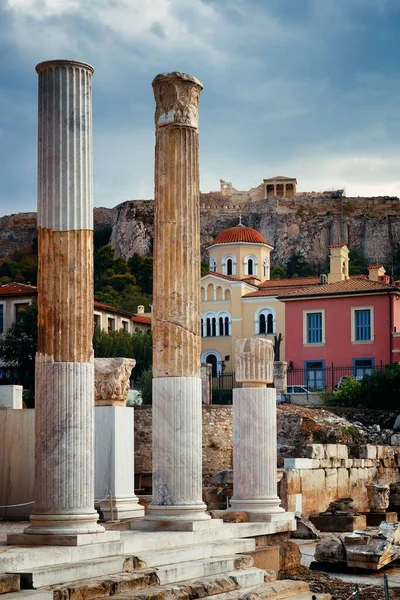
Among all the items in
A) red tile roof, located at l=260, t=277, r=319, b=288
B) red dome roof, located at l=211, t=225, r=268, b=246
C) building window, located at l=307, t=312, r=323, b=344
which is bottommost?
building window, located at l=307, t=312, r=323, b=344

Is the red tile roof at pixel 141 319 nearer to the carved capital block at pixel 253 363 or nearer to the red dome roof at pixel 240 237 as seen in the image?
the red dome roof at pixel 240 237

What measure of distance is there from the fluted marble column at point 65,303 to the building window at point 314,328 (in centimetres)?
4089

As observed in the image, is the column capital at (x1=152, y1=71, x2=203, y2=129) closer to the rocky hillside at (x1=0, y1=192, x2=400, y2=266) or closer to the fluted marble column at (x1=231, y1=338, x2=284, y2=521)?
the fluted marble column at (x1=231, y1=338, x2=284, y2=521)

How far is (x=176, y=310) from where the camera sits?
14.2 meters

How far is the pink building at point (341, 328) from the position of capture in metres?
50.4

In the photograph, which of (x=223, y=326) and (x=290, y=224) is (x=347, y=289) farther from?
(x=290, y=224)

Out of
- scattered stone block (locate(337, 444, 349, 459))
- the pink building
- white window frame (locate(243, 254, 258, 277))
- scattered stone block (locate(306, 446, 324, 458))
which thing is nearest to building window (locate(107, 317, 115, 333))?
the pink building

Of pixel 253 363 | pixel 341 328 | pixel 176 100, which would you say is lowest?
pixel 253 363

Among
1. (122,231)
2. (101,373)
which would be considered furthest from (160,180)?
(122,231)

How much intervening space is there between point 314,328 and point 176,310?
3884 cm

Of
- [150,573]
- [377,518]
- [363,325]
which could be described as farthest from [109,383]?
[363,325]

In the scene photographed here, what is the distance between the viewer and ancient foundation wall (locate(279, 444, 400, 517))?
86.5 ft

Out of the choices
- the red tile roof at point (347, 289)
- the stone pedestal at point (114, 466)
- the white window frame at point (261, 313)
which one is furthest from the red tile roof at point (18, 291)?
the stone pedestal at point (114, 466)

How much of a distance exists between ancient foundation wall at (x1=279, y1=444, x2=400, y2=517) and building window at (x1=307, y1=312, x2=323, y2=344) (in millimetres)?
18504
